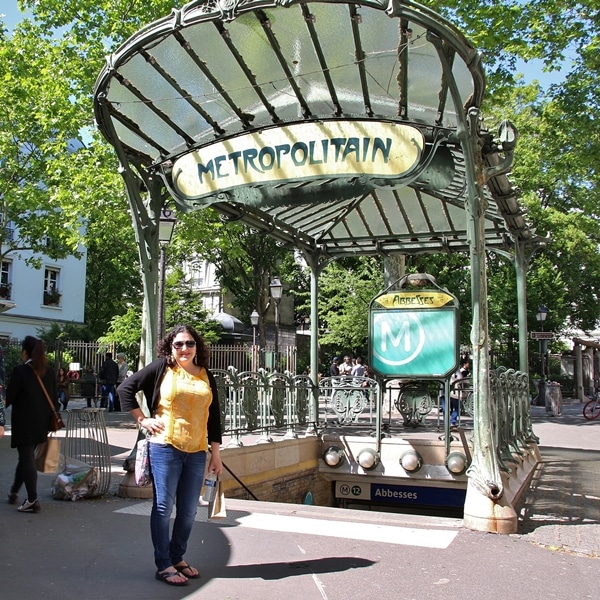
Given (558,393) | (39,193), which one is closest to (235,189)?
(39,193)

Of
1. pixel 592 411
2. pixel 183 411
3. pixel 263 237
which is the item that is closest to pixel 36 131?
pixel 263 237

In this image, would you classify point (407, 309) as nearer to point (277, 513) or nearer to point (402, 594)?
point (277, 513)

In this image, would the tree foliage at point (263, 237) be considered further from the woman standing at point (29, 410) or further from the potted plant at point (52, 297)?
the potted plant at point (52, 297)

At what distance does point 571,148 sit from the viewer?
19.2m

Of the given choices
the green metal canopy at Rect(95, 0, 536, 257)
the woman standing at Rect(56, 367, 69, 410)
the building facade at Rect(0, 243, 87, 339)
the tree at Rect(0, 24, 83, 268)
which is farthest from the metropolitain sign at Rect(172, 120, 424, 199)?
the building facade at Rect(0, 243, 87, 339)

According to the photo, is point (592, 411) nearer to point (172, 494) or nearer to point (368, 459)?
point (368, 459)

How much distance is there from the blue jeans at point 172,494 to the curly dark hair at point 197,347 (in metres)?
0.62

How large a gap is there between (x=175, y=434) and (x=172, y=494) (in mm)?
393

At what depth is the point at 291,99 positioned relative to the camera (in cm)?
736

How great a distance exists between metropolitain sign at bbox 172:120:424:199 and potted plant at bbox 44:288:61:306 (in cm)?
3295

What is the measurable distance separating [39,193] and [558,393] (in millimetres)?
18950

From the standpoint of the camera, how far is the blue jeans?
4.43m

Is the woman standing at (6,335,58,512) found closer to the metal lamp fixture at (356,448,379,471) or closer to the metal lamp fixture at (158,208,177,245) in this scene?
the metal lamp fixture at (158,208,177,245)

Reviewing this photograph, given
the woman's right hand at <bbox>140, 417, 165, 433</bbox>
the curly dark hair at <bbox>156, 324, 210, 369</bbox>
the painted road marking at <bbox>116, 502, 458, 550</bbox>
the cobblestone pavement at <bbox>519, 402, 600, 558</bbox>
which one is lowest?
the cobblestone pavement at <bbox>519, 402, 600, 558</bbox>
